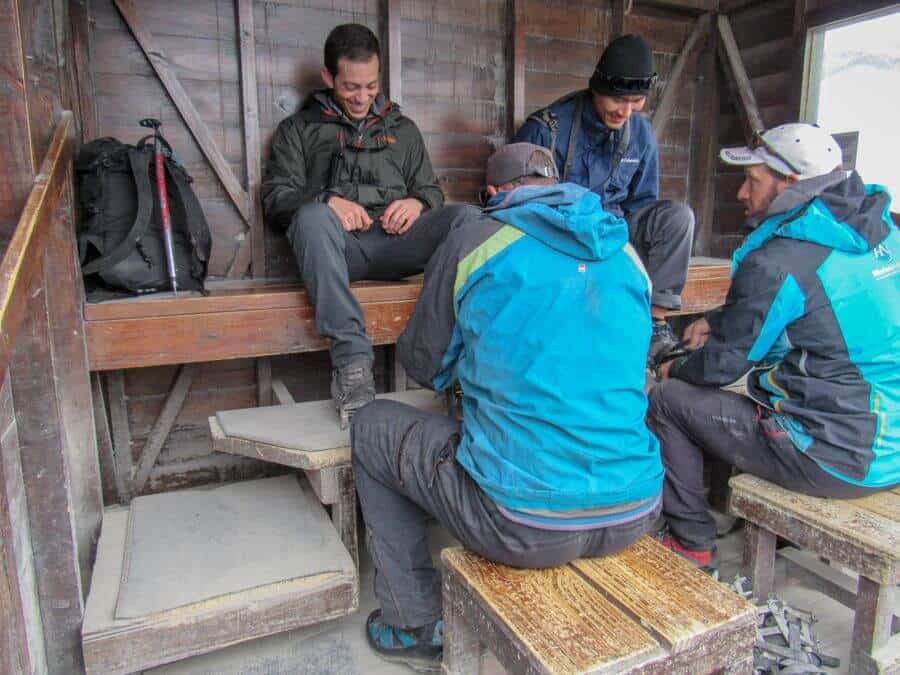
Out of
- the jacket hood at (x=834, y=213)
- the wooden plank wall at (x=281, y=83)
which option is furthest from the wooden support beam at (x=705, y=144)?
the jacket hood at (x=834, y=213)

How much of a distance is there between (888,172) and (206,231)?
11.1 ft

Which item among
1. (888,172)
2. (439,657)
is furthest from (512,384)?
(888,172)

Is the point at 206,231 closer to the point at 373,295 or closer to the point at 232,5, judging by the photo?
the point at 373,295

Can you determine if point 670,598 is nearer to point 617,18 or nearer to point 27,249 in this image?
point 27,249

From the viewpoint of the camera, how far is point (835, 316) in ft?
6.28

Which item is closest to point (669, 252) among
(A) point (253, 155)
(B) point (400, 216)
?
(B) point (400, 216)

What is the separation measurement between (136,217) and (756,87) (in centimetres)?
354

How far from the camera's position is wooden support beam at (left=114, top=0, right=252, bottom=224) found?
276cm

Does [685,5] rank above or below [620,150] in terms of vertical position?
above

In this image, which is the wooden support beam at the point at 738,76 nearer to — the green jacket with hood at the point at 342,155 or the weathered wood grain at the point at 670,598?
the green jacket with hood at the point at 342,155

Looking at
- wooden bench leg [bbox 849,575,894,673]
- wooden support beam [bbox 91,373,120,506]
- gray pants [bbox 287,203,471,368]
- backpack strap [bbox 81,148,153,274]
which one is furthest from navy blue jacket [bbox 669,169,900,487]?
wooden support beam [bbox 91,373,120,506]

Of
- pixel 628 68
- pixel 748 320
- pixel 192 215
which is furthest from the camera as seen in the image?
pixel 628 68

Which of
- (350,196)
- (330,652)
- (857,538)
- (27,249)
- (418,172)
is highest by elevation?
(418,172)

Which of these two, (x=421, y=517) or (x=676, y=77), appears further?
(x=676, y=77)
